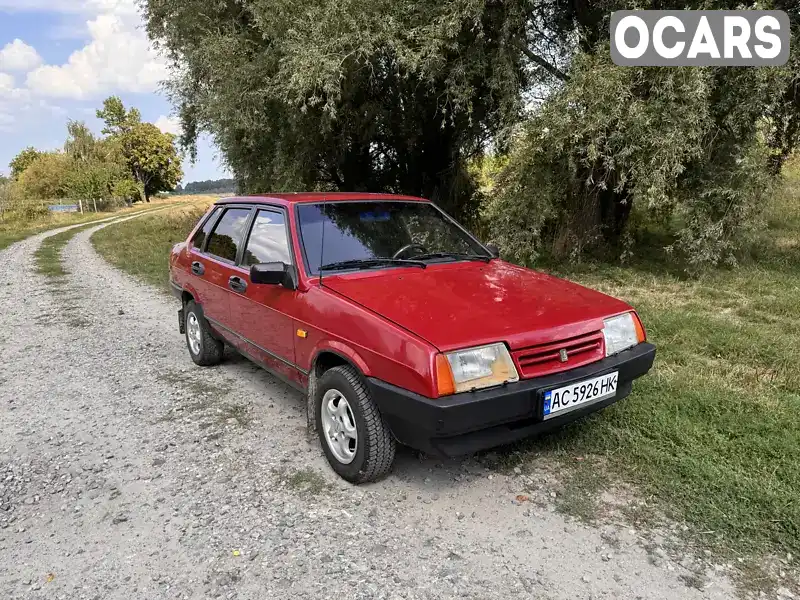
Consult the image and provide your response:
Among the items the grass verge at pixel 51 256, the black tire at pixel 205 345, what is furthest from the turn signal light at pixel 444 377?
the grass verge at pixel 51 256

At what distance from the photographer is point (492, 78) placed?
27.7 feet

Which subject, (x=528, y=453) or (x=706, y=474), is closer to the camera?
(x=706, y=474)

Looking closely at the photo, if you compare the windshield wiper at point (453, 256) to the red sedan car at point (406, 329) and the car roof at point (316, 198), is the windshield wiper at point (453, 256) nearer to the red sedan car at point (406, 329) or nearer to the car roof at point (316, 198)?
the red sedan car at point (406, 329)

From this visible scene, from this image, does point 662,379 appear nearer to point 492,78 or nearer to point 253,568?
point 253,568

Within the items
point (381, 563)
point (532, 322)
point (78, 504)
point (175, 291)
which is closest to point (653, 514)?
point (532, 322)

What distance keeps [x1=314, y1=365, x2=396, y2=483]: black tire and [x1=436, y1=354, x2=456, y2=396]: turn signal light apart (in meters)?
0.49

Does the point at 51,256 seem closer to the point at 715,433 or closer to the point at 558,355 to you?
the point at 558,355

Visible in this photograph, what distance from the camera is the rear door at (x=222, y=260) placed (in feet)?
14.5

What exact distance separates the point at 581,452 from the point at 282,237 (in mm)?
2420

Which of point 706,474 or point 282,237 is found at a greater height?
point 282,237

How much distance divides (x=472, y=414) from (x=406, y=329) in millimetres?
526

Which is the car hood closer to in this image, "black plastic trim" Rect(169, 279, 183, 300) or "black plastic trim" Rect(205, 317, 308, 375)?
"black plastic trim" Rect(205, 317, 308, 375)

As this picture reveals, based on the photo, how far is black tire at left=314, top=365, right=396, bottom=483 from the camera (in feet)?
9.58

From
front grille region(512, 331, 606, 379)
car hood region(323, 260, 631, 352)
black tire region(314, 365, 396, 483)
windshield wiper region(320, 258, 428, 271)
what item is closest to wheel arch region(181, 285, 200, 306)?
windshield wiper region(320, 258, 428, 271)
